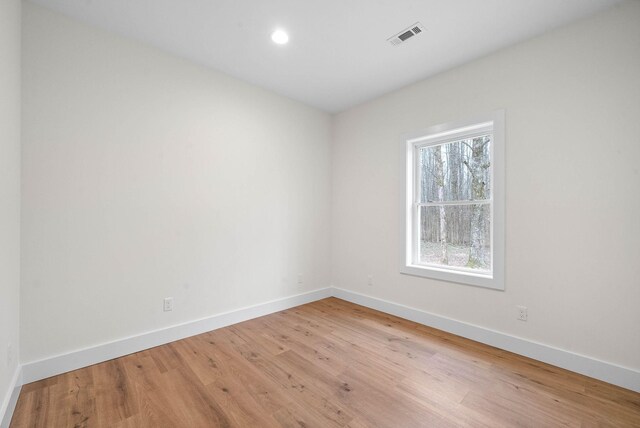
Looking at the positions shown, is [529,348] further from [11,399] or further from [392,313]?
[11,399]

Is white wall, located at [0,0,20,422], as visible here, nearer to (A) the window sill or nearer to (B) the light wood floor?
(B) the light wood floor

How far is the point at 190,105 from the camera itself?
277cm

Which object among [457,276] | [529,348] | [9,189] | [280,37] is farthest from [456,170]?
[9,189]

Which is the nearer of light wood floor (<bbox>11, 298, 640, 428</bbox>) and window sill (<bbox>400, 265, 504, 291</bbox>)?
light wood floor (<bbox>11, 298, 640, 428</bbox>)

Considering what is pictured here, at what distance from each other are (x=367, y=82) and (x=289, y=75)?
91 cm

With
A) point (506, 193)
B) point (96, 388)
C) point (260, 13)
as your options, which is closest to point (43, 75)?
point (260, 13)

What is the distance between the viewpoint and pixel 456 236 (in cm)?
298

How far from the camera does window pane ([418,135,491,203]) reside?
9.18ft

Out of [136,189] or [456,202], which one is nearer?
[136,189]

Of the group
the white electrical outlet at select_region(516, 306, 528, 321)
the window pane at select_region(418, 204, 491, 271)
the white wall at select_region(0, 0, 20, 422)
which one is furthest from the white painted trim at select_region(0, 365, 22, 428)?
the white electrical outlet at select_region(516, 306, 528, 321)

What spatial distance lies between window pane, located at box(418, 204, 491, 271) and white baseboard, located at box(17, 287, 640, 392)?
0.62m

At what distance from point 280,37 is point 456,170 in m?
2.22

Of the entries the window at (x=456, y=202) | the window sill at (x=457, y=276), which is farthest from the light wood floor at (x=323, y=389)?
the window at (x=456, y=202)

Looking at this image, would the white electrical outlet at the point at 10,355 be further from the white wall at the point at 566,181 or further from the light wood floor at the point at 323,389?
the white wall at the point at 566,181
